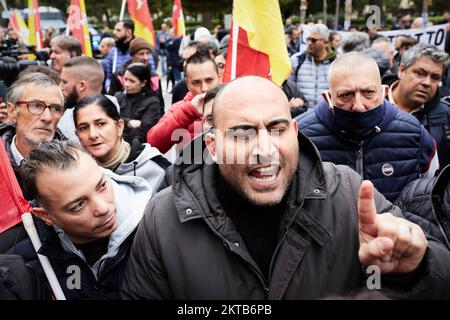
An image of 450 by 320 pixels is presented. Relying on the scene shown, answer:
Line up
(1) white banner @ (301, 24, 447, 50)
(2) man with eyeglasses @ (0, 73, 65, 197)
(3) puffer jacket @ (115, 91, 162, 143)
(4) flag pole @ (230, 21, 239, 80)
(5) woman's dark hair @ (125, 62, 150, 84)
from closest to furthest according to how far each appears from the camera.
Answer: (2) man with eyeglasses @ (0, 73, 65, 197) → (4) flag pole @ (230, 21, 239, 80) → (3) puffer jacket @ (115, 91, 162, 143) → (5) woman's dark hair @ (125, 62, 150, 84) → (1) white banner @ (301, 24, 447, 50)

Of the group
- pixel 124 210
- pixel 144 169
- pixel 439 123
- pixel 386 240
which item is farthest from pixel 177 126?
pixel 386 240

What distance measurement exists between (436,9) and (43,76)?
3530cm

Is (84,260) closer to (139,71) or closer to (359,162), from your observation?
(359,162)

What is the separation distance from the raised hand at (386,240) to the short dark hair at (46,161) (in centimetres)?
121

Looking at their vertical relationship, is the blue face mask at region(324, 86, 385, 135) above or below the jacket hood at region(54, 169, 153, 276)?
above

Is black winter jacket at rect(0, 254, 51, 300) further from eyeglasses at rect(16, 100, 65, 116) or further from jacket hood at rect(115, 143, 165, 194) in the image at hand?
eyeglasses at rect(16, 100, 65, 116)

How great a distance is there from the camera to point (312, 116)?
3145mm

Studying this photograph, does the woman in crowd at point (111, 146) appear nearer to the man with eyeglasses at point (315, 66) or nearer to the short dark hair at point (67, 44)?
the short dark hair at point (67, 44)

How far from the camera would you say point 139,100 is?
4953 mm

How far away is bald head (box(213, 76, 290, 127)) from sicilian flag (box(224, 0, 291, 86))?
1.58 m

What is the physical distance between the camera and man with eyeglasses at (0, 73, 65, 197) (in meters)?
3.12

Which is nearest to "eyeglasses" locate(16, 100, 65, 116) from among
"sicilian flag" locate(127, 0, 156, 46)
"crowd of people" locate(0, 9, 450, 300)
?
"crowd of people" locate(0, 9, 450, 300)

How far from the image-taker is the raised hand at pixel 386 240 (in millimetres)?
1509

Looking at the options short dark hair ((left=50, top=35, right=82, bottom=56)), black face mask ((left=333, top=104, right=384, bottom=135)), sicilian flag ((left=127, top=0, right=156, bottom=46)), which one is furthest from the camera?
sicilian flag ((left=127, top=0, right=156, bottom=46))
